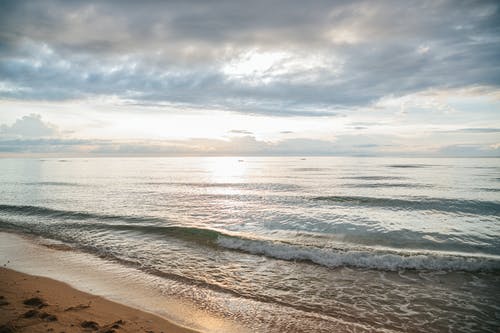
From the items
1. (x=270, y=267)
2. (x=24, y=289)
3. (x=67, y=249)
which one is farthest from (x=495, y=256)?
(x=67, y=249)

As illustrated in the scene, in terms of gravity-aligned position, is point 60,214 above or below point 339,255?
below

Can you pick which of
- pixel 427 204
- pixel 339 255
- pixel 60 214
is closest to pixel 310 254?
pixel 339 255

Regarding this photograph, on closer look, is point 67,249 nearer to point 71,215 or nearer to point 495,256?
point 71,215

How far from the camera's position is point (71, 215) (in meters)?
21.6

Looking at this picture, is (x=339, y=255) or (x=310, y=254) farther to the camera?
(x=310, y=254)

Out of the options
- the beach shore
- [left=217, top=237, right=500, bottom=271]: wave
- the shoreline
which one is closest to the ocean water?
[left=217, top=237, right=500, bottom=271]: wave

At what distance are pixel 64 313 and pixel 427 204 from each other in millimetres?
28391

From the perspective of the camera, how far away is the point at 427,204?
1016 inches

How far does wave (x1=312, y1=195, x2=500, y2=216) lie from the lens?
23.2m

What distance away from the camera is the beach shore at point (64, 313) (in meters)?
5.85

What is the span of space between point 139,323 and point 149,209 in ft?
60.5

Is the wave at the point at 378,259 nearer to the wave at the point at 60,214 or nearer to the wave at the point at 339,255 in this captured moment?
the wave at the point at 339,255

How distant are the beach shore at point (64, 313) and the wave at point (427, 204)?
2329 centimetres

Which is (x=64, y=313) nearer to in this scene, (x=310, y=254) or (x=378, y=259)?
(x=310, y=254)
